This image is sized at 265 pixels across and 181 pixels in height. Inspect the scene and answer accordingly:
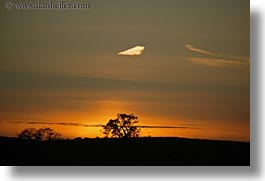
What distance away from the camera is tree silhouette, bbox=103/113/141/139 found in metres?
3.30

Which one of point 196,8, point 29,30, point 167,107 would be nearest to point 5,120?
point 29,30

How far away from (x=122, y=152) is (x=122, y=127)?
0.19 m

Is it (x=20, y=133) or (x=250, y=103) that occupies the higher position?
(x=250, y=103)

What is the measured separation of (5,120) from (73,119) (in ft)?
1.68

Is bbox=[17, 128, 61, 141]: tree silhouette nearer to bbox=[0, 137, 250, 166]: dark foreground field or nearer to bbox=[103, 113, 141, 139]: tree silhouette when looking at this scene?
bbox=[0, 137, 250, 166]: dark foreground field

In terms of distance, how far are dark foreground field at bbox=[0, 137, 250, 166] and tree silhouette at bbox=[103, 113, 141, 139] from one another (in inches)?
2.1

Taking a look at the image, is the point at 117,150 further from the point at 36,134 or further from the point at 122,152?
the point at 36,134

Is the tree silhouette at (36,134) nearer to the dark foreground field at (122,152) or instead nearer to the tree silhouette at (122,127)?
the dark foreground field at (122,152)

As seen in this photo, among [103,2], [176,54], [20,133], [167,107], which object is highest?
[103,2]

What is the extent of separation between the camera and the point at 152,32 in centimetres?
332

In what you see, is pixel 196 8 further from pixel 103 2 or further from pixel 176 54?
pixel 103 2

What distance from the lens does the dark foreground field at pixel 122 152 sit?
10.7 feet

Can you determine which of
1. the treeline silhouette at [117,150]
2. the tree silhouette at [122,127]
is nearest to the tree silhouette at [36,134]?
the treeline silhouette at [117,150]

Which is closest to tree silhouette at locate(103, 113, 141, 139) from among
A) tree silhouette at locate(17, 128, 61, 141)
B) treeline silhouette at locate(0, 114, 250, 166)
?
treeline silhouette at locate(0, 114, 250, 166)
